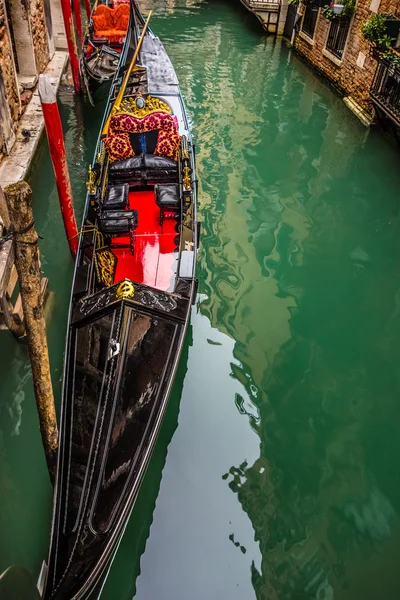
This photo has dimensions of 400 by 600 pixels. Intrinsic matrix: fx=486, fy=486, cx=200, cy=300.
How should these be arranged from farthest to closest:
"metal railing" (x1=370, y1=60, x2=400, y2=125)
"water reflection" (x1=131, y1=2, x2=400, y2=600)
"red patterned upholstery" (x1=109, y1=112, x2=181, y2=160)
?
"metal railing" (x1=370, y1=60, x2=400, y2=125)
"red patterned upholstery" (x1=109, y1=112, x2=181, y2=160)
"water reflection" (x1=131, y1=2, x2=400, y2=600)

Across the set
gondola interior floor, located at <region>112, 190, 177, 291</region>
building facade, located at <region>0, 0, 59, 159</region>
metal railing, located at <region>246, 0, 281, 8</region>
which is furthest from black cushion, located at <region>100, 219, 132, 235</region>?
metal railing, located at <region>246, 0, 281, 8</region>

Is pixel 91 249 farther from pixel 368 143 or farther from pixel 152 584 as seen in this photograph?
pixel 368 143

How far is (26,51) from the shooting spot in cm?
653

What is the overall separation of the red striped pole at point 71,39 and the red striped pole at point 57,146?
4.17m

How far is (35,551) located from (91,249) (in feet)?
6.12

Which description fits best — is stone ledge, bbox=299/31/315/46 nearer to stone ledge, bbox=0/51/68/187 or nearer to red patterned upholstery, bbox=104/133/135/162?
stone ledge, bbox=0/51/68/187

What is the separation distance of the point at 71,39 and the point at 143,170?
408cm

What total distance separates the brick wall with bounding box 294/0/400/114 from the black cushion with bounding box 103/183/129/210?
4.92 meters

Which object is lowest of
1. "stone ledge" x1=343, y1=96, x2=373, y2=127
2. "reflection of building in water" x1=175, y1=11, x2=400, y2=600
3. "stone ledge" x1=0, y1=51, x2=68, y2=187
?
"reflection of building in water" x1=175, y1=11, x2=400, y2=600

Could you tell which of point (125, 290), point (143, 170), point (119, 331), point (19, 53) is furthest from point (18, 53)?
point (119, 331)

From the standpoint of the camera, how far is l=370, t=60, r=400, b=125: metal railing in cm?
612

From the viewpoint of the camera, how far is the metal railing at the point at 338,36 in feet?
25.8

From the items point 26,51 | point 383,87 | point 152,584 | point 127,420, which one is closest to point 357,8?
point 383,87

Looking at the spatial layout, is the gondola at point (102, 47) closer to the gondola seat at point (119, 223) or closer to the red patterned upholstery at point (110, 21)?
the red patterned upholstery at point (110, 21)
